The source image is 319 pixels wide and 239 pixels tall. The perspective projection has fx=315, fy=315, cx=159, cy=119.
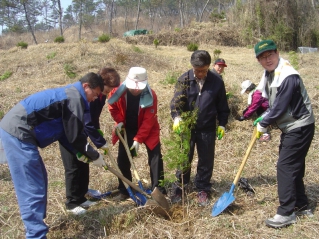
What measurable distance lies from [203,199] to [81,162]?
1.40 m

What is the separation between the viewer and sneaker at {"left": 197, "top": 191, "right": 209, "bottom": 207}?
138 inches

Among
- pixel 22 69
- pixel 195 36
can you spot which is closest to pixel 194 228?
pixel 22 69

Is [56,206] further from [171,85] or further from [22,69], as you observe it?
[22,69]

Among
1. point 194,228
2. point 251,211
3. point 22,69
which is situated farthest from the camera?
point 22,69

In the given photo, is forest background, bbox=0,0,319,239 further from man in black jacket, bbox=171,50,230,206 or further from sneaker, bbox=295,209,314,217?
man in black jacket, bbox=171,50,230,206

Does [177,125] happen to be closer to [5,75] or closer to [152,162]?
[152,162]

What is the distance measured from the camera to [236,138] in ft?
17.7

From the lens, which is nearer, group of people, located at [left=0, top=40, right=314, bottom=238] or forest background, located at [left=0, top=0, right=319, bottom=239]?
group of people, located at [left=0, top=40, right=314, bottom=238]

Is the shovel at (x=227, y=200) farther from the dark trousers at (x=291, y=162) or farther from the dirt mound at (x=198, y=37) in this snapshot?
the dirt mound at (x=198, y=37)

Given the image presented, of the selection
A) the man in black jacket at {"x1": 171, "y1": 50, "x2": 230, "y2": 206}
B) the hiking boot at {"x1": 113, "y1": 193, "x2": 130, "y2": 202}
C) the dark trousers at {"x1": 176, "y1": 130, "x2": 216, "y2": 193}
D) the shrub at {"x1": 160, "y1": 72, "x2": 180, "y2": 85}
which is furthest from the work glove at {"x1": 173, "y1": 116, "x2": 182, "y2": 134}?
the shrub at {"x1": 160, "y1": 72, "x2": 180, "y2": 85}

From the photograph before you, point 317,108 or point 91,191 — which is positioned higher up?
point 317,108

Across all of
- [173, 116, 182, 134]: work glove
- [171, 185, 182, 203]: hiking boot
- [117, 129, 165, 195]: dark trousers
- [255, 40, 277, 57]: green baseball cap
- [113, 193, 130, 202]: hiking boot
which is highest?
[255, 40, 277, 57]: green baseball cap

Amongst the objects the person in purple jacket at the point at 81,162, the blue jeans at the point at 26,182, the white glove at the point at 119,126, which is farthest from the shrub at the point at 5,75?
the blue jeans at the point at 26,182

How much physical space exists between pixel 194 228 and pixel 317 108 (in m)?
4.25
